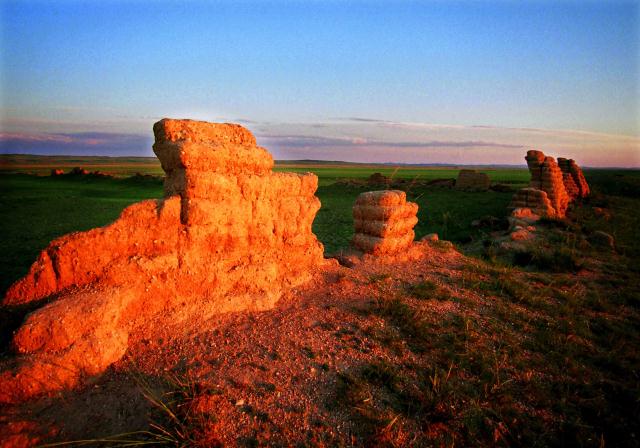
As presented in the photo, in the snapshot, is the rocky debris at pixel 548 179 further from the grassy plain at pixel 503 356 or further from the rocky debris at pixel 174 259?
the rocky debris at pixel 174 259

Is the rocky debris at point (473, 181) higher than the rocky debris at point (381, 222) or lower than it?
higher

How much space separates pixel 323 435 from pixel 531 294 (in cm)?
472

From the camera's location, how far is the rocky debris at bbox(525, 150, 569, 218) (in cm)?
1606

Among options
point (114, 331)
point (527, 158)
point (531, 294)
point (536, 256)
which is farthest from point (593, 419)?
point (527, 158)

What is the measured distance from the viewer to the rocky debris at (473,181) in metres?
31.6

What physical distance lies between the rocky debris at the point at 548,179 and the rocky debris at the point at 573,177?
13.8 ft

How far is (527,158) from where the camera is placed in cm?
1775

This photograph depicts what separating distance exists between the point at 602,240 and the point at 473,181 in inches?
902

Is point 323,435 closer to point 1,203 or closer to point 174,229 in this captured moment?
point 174,229

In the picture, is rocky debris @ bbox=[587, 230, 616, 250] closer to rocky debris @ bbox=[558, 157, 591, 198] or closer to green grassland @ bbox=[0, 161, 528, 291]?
green grassland @ bbox=[0, 161, 528, 291]

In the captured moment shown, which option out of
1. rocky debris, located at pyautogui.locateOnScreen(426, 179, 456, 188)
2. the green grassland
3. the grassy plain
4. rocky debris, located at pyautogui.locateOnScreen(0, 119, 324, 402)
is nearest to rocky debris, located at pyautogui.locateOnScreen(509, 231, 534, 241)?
the green grassland

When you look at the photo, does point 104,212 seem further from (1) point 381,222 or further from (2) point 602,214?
(2) point 602,214

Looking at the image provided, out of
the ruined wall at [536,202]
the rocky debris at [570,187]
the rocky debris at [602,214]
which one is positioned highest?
the rocky debris at [570,187]

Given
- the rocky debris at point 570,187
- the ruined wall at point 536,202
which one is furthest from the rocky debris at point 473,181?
the ruined wall at point 536,202
